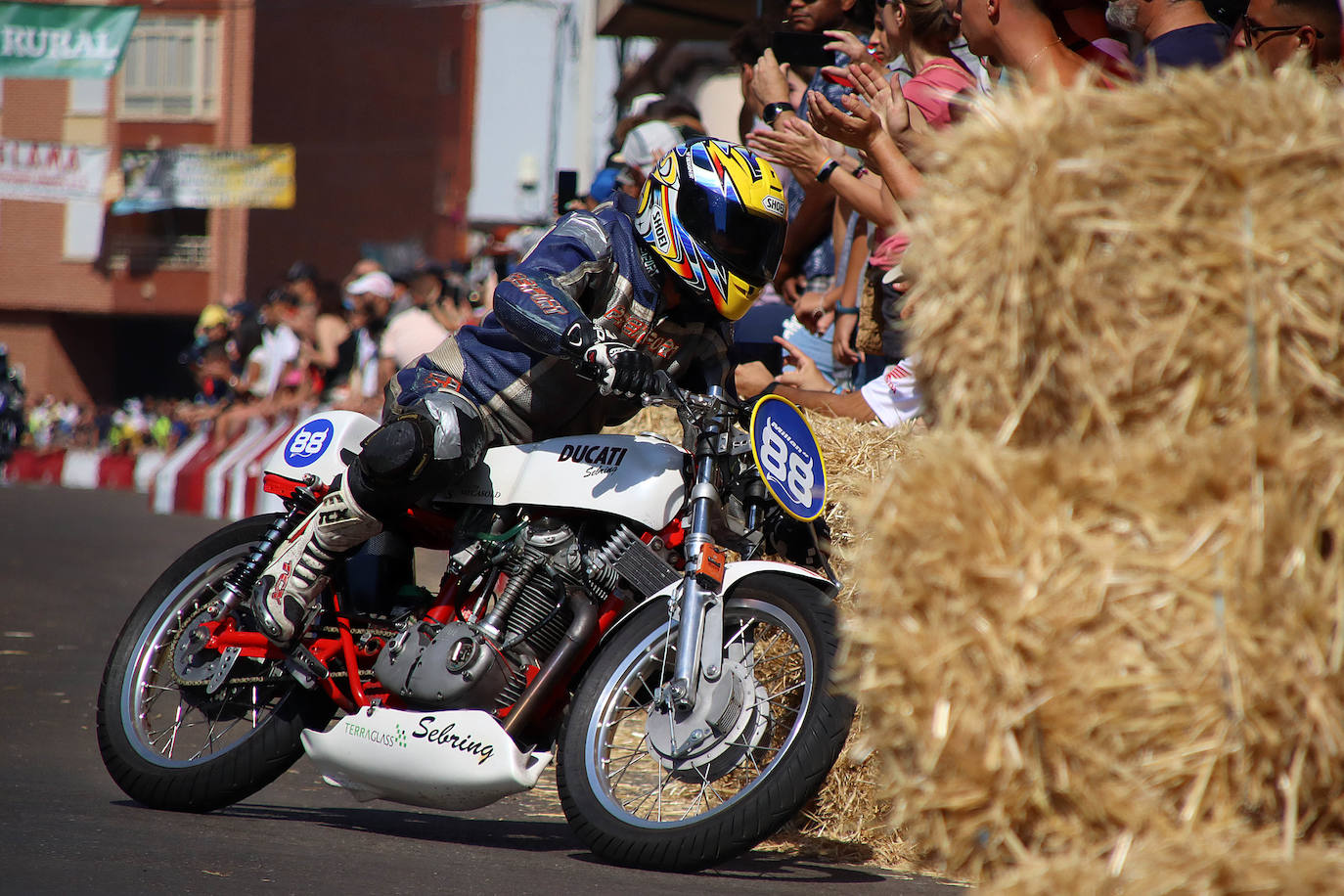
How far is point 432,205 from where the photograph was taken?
45000 mm

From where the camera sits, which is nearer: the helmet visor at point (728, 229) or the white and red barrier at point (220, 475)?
the helmet visor at point (728, 229)

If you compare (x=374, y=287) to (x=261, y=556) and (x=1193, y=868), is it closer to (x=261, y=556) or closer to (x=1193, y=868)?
(x=261, y=556)

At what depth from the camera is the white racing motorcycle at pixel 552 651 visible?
3.78 metres

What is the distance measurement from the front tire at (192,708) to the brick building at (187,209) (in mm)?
38175

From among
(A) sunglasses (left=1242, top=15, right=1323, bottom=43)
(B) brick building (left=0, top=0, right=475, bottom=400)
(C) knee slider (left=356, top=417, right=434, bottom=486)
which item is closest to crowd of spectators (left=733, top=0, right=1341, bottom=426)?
(A) sunglasses (left=1242, top=15, right=1323, bottom=43)

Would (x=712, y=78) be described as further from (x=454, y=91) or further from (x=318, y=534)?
(x=454, y=91)

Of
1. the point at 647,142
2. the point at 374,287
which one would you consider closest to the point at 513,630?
the point at 647,142

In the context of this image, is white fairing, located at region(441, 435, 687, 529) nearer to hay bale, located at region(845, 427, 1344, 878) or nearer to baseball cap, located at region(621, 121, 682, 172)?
hay bale, located at region(845, 427, 1344, 878)

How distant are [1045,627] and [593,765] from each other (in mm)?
1914

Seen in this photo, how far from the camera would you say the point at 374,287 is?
541 inches

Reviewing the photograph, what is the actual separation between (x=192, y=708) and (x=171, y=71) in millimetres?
42572

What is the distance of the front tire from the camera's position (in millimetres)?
4358

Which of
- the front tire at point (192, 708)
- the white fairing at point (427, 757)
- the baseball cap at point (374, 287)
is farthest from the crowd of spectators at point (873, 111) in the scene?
the baseball cap at point (374, 287)

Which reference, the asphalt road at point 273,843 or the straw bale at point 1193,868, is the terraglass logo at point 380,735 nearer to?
the asphalt road at point 273,843
